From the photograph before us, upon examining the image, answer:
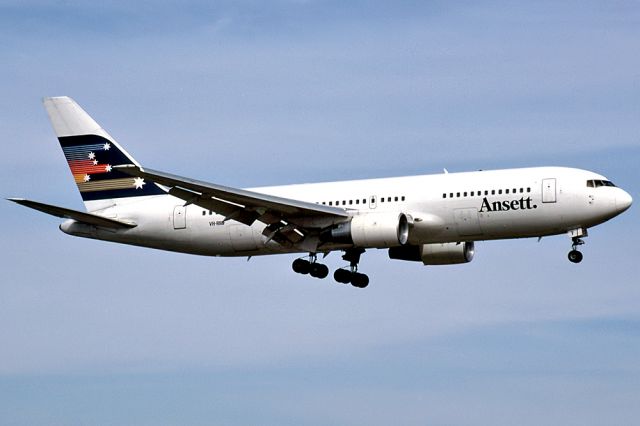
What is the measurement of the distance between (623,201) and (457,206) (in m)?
6.58

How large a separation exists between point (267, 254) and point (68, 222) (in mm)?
9011

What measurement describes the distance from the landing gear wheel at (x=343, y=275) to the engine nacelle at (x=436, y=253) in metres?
2.18

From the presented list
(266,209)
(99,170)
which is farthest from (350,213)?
(99,170)

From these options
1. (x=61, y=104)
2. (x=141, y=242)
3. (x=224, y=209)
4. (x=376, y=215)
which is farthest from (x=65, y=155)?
(x=376, y=215)

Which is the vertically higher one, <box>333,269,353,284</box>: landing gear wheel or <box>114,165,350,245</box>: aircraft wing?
<box>114,165,350,245</box>: aircraft wing

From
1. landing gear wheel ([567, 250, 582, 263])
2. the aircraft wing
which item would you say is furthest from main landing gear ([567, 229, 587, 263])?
the aircraft wing

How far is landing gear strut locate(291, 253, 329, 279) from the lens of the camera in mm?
59625

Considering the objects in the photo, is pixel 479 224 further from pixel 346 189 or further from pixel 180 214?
pixel 180 214

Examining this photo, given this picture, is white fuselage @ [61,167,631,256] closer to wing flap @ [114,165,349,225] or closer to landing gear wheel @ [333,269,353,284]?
wing flap @ [114,165,349,225]

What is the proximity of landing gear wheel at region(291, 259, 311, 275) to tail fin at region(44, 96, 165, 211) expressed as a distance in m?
7.18

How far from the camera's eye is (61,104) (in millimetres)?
65375

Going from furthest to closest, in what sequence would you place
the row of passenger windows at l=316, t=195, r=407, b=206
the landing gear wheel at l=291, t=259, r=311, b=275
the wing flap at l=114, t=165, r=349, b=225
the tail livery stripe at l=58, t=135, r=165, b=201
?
the tail livery stripe at l=58, t=135, r=165, b=201, the landing gear wheel at l=291, t=259, r=311, b=275, the row of passenger windows at l=316, t=195, r=407, b=206, the wing flap at l=114, t=165, r=349, b=225

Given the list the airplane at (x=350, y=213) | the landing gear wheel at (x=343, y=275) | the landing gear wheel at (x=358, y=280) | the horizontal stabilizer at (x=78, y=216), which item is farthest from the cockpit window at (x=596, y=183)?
the horizontal stabilizer at (x=78, y=216)

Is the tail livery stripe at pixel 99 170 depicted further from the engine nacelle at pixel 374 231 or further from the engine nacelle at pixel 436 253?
the engine nacelle at pixel 436 253
